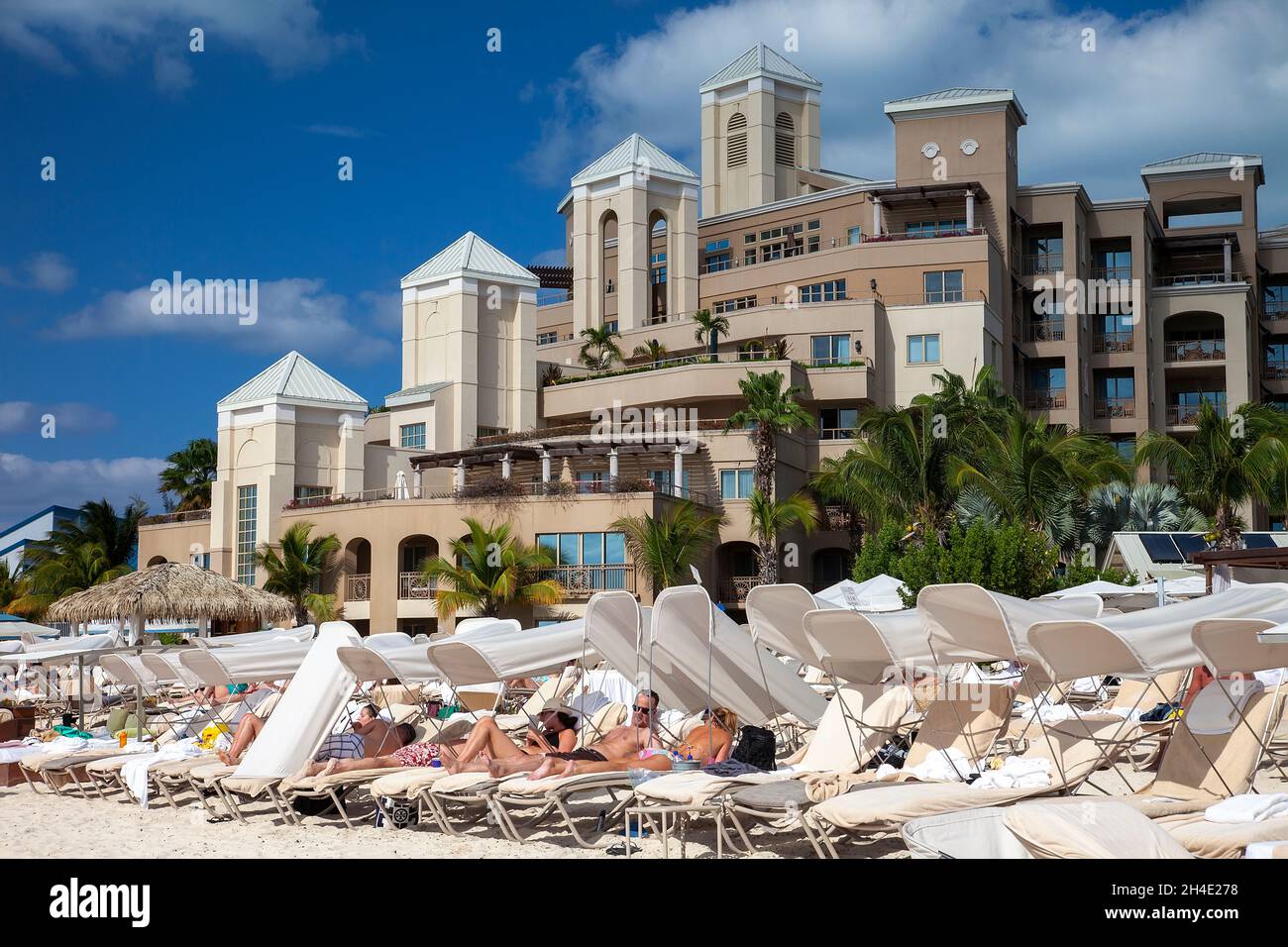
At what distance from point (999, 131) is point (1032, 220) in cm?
422

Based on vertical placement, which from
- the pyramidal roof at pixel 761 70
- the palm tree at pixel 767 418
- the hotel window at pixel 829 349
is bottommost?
the palm tree at pixel 767 418

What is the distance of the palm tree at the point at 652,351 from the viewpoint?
160 feet

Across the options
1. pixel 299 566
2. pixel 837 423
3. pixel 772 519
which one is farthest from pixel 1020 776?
pixel 837 423

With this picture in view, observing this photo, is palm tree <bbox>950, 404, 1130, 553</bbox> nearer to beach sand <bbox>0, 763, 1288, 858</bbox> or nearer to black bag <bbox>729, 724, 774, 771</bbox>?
beach sand <bbox>0, 763, 1288, 858</bbox>

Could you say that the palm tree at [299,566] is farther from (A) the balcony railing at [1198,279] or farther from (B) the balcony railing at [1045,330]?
(A) the balcony railing at [1198,279]

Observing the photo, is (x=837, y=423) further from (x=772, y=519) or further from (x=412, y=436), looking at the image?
(x=412, y=436)

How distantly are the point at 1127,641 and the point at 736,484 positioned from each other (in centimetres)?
3204

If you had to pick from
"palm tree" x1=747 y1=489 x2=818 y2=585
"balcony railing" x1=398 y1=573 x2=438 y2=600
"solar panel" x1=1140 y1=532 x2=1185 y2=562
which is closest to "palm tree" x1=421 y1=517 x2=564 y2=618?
"balcony railing" x1=398 y1=573 x2=438 y2=600

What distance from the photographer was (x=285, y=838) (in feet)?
36.0

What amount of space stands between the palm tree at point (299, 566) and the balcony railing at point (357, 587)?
548 mm

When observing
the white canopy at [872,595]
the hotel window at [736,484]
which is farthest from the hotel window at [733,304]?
the white canopy at [872,595]
